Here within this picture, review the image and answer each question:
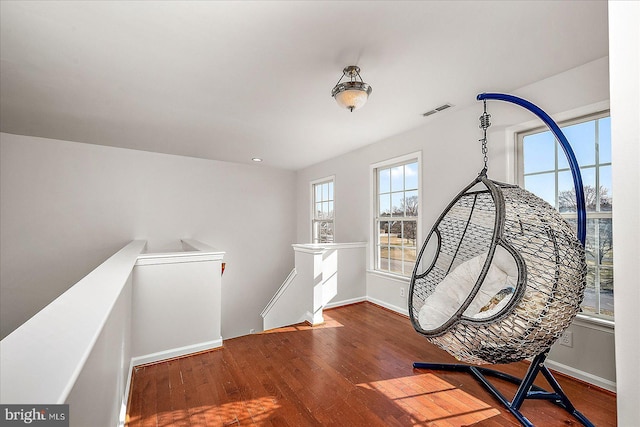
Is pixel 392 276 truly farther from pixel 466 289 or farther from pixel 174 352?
pixel 174 352

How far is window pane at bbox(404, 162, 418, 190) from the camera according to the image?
3.67 meters

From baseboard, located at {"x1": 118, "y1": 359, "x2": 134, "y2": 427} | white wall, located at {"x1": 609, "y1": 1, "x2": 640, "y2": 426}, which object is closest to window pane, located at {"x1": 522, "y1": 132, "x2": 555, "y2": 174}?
white wall, located at {"x1": 609, "y1": 1, "x2": 640, "y2": 426}

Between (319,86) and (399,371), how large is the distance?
8.26 feet

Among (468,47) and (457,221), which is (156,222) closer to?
(457,221)

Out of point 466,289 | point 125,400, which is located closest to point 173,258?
point 125,400

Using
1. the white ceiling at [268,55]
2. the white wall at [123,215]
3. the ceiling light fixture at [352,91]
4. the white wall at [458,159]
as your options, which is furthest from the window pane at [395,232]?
the white wall at [123,215]

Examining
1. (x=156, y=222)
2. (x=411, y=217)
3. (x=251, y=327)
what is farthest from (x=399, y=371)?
(x=156, y=222)

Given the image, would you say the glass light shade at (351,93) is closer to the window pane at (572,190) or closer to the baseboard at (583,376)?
the window pane at (572,190)

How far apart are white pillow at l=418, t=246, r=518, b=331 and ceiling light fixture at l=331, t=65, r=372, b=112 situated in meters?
1.53

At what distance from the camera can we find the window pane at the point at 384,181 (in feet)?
13.5

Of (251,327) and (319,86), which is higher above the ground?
(319,86)

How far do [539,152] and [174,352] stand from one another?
12.4ft

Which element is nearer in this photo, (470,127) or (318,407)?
(318,407)

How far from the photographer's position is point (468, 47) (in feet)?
6.39
